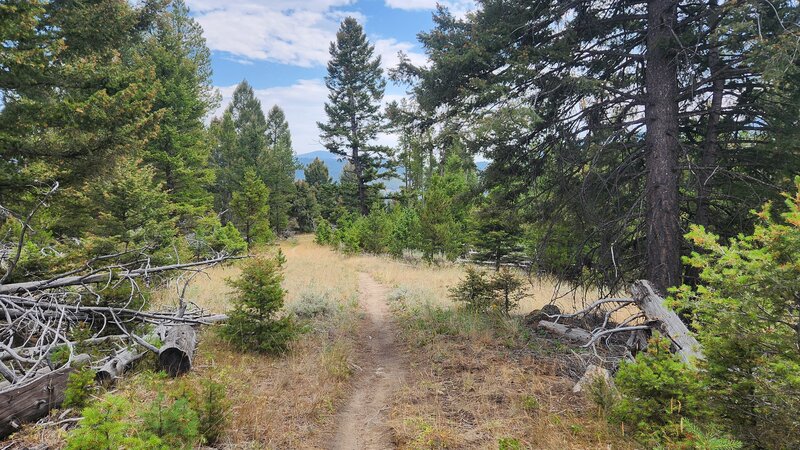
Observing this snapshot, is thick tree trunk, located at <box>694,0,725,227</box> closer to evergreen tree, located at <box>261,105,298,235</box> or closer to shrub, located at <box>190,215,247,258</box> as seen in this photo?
shrub, located at <box>190,215,247,258</box>

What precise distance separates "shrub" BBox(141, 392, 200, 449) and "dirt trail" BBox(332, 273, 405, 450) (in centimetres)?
173

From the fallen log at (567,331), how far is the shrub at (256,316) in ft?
16.9

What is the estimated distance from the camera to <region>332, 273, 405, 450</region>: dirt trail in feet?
15.2

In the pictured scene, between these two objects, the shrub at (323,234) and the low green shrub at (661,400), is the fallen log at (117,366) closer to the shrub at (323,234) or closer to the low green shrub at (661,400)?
the low green shrub at (661,400)

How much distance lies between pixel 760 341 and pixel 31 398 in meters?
6.08

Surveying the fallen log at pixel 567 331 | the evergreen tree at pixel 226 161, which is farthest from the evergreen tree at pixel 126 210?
the evergreen tree at pixel 226 161

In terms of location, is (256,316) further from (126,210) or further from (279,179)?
(279,179)

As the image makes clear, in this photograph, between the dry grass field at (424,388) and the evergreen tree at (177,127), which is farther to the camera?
the evergreen tree at (177,127)

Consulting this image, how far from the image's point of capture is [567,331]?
7293 mm

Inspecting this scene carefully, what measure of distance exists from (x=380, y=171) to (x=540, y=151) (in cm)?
2797

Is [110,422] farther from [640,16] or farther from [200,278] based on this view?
[200,278]

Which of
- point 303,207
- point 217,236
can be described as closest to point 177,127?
point 217,236

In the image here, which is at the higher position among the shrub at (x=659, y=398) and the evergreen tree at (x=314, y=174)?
the evergreen tree at (x=314, y=174)

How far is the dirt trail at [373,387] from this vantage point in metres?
4.64
